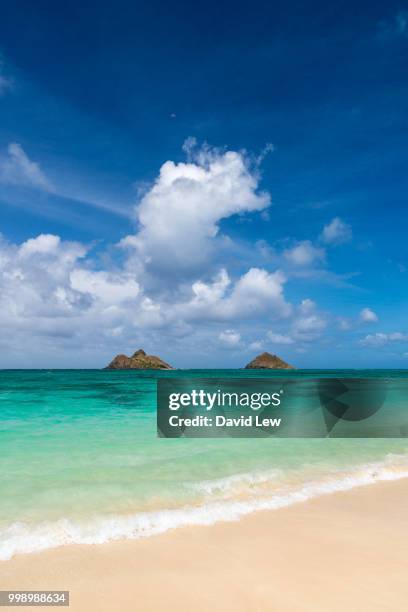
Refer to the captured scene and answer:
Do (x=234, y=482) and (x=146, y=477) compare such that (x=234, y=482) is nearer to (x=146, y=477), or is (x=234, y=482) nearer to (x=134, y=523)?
(x=146, y=477)

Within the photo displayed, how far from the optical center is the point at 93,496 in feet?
22.7

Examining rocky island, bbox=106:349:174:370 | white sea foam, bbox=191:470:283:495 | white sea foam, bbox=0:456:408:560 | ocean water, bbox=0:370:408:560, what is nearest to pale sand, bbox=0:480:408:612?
white sea foam, bbox=0:456:408:560

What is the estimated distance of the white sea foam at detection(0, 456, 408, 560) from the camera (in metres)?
5.04

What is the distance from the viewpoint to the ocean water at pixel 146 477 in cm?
568

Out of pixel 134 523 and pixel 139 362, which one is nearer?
pixel 134 523

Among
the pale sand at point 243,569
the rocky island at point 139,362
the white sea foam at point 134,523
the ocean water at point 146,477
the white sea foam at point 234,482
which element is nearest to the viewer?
the pale sand at point 243,569

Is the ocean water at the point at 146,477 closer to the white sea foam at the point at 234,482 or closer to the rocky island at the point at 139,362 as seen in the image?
the white sea foam at the point at 234,482

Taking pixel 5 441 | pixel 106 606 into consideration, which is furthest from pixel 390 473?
pixel 5 441

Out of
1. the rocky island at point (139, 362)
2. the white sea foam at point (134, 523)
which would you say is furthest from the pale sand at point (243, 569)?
the rocky island at point (139, 362)

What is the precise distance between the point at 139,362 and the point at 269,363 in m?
54.2

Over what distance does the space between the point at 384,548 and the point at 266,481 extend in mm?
3367

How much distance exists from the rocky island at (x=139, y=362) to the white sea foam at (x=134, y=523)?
14264 centimetres

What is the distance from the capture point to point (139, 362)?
485 ft

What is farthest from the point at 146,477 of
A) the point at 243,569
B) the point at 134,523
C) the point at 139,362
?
the point at 139,362
